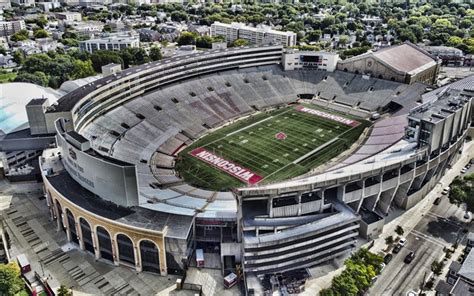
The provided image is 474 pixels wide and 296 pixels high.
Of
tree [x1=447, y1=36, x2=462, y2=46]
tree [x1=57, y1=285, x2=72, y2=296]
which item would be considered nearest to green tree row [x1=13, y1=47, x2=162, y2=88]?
tree [x1=57, y1=285, x2=72, y2=296]

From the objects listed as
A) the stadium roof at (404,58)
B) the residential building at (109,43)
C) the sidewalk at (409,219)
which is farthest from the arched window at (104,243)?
the residential building at (109,43)

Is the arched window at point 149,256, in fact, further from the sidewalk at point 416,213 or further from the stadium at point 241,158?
the sidewalk at point 416,213

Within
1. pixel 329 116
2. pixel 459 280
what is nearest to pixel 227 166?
pixel 329 116

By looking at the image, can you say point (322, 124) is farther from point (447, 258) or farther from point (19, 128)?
point (19, 128)

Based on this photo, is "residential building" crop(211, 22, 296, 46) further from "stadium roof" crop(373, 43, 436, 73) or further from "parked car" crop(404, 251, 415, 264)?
"parked car" crop(404, 251, 415, 264)

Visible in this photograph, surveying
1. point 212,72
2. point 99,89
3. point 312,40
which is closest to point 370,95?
point 212,72
